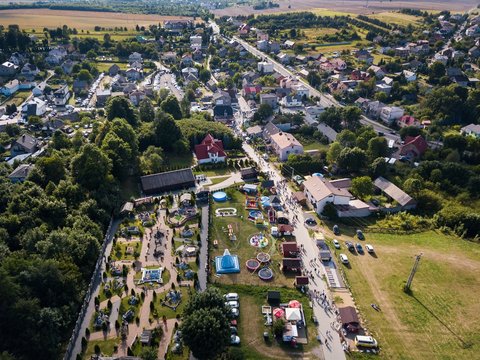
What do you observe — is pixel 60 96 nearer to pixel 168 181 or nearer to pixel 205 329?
pixel 168 181

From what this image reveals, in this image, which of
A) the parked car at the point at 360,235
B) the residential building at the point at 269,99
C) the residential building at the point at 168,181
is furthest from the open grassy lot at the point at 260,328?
the residential building at the point at 269,99

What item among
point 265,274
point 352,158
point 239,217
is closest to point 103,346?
point 265,274

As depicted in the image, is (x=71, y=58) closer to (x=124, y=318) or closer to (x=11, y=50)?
(x=11, y=50)

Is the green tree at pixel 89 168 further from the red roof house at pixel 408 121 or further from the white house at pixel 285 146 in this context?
the red roof house at pixel 408 121

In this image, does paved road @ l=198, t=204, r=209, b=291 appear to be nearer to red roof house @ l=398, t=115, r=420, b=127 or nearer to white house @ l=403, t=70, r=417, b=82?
red roof house @ l=398, t=115, r=420, b=127

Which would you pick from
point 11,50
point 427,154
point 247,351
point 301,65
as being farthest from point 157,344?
point 11,50

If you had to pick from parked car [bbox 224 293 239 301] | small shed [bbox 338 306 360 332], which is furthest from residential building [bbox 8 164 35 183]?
small shed [bbox 338 306 360 332]

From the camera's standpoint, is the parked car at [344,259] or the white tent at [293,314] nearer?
the white tent at [293,314]
